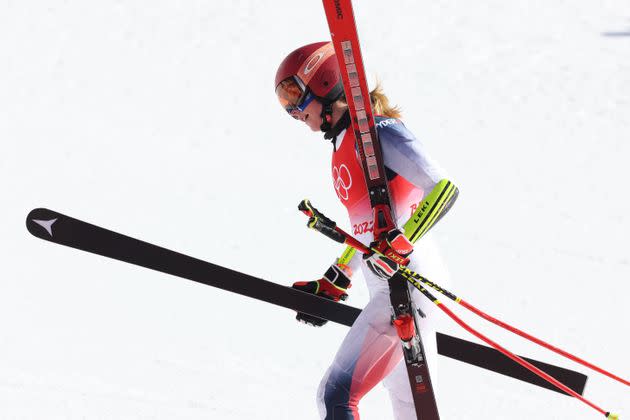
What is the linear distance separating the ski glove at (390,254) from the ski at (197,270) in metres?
0.59

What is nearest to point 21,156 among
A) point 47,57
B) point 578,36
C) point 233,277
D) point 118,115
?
point 118,115

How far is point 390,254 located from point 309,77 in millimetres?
738

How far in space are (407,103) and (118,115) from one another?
3009 millimetres

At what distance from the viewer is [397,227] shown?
2771 millimetres

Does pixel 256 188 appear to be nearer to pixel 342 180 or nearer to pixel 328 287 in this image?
pixel 328 287

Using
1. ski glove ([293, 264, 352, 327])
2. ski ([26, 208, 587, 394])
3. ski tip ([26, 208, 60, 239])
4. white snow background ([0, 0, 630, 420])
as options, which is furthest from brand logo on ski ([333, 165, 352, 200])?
white snow background ([0, 0, 630, 420])

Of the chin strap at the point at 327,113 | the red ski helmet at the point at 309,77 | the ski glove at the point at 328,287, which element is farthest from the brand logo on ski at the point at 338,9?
the ski glove at the point at 328,287

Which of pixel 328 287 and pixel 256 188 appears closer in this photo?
pixel 328 287

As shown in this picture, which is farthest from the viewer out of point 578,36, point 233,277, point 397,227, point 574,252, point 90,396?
point 578,36

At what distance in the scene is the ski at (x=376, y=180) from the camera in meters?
2.66

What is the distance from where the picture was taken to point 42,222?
10.3ft

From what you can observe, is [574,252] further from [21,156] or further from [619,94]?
[21,156]

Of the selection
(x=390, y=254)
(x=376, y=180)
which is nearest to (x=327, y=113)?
(x=376, y=180)

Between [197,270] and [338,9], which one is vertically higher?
[338,9]
